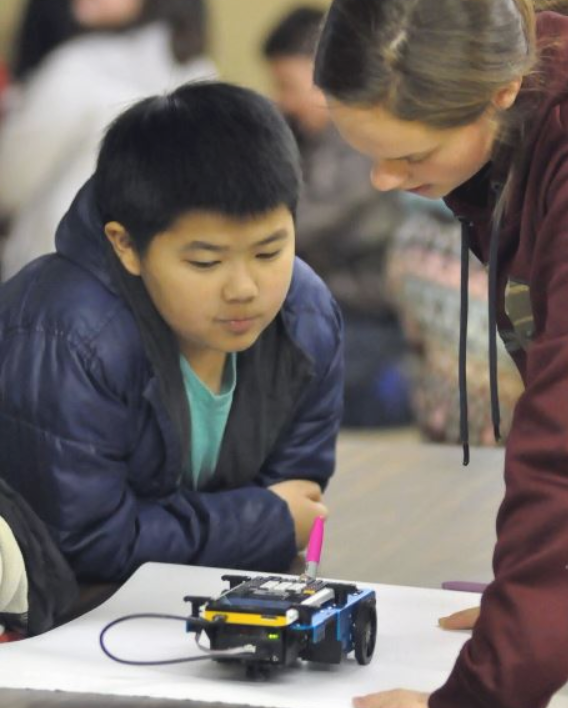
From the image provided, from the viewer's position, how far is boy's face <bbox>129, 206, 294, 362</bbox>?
59.3 inches

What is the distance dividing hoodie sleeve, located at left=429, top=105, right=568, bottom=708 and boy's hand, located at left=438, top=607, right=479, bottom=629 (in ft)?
0.86

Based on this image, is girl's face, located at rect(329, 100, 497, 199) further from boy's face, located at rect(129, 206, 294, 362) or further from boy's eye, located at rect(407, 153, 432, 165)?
boy's face, located at rect(129, 206, 294, 362)

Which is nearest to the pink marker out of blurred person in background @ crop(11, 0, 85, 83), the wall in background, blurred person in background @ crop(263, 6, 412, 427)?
blurred person in background @ crop(263, 6, 412, 427)

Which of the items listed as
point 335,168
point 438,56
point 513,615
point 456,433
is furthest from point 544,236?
point 335,168

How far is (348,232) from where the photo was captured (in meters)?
3.65

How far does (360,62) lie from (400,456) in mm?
964

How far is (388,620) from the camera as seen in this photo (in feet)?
4.55

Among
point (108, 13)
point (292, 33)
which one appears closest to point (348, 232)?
point (292, 33)

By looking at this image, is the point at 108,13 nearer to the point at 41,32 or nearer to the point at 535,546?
the point at 41,32

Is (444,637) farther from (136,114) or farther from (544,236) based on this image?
(136,114)

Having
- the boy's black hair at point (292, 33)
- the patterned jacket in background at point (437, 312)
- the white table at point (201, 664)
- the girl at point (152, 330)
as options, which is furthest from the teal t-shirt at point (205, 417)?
the boy's black hair at point (292, 33)

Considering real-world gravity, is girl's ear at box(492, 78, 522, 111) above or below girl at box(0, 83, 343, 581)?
above

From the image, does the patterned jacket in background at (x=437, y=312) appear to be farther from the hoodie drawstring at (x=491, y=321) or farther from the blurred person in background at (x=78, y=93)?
the hoodie drawstring at (x=491, y=321)

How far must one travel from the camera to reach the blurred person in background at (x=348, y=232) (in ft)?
11.7
